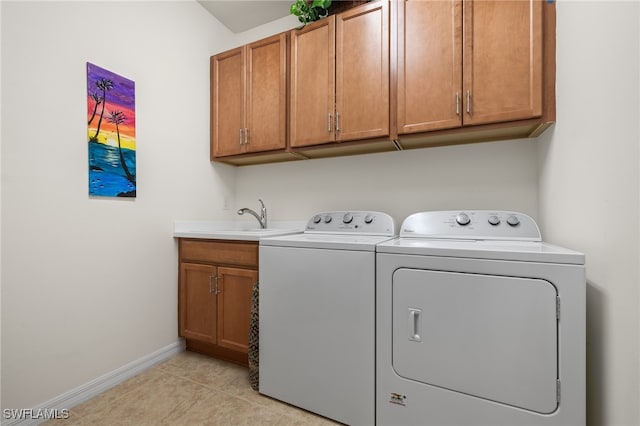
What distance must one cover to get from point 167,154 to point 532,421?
2.47 meters

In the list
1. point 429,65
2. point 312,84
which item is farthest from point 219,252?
point 429,65

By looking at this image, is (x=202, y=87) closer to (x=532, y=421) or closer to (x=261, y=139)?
(x=261, y=139)

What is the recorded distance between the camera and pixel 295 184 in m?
2.42

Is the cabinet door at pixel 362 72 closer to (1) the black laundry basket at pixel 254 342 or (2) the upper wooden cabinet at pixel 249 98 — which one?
(2) the upper wooden cabinet at pixel 249 98

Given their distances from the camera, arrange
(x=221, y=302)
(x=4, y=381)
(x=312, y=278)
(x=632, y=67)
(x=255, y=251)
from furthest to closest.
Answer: (x=221, y=302), (x=255, y=251), (x=312, y=278), (x=4, y=381), (x=632, y=67)

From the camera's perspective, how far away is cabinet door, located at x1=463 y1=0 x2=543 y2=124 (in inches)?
53.9

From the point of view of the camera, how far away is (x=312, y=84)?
1.95 meters

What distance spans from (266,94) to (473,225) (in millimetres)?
1683

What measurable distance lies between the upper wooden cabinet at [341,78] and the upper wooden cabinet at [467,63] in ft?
0.40

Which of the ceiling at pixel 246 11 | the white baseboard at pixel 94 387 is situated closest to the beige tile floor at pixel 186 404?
the white baseboard at pixel 94 387

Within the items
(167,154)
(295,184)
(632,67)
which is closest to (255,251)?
(295,184)

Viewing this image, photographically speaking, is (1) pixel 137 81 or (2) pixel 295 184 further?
(2) pixel 295 184

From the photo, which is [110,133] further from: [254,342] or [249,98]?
[254,342]

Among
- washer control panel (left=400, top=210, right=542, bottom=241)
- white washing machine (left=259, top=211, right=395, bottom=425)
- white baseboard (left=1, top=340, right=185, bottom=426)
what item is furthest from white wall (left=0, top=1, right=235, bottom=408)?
washer control panel (left=400, top=210, right=542, bottom=241)
